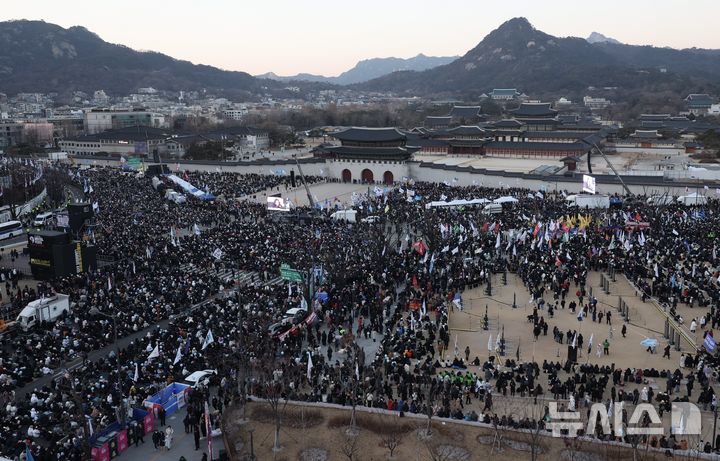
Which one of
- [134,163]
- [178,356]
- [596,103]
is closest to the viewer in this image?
[178,356]

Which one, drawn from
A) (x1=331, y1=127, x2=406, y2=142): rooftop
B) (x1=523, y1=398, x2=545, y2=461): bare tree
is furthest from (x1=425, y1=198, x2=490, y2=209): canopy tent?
(x1=523, y1=398, x2=545, y2=461): bare tree

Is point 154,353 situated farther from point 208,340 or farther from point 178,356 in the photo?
point 208,340

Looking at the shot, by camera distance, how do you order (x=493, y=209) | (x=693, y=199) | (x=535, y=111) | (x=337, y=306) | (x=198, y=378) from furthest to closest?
(x=535, y=111) → (x=693, y=199) → (x=493, y=209) → (x=337, y=306) → (x=198, y=378)

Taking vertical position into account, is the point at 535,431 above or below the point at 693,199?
below

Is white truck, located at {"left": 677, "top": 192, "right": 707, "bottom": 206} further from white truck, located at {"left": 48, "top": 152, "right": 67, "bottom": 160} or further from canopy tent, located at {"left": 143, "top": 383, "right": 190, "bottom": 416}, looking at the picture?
white truck, located at {"left": 48, "top": 152, "right": 67, "bottom": 160}

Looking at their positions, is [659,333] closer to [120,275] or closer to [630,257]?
[630,257]

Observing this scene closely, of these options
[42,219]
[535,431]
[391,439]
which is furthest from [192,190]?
[535,431]

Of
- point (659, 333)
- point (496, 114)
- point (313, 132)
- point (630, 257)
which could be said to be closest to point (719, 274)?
point (630, 257)
